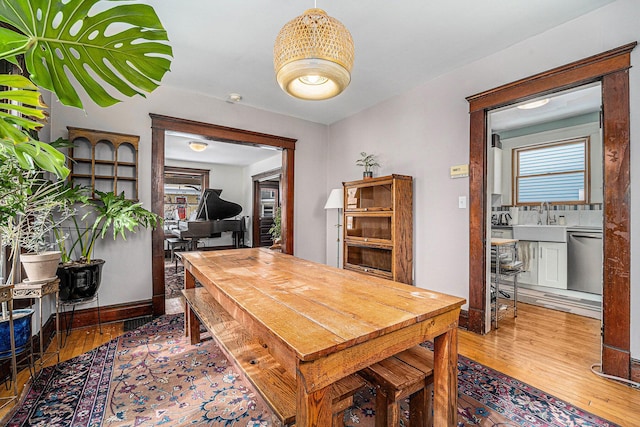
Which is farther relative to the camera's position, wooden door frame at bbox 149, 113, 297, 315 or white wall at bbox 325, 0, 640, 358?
wooden door frame at bbox 149, 113, 297, 315

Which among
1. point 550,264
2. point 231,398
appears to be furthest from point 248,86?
point 550,264

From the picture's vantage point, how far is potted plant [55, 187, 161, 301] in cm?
238

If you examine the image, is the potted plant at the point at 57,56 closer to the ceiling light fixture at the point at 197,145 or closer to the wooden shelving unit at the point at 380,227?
the wooden shelving unit at the point at 380,227

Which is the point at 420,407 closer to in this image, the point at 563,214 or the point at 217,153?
the point at 563,214

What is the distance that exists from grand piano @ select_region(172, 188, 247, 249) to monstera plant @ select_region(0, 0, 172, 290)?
18.8ft

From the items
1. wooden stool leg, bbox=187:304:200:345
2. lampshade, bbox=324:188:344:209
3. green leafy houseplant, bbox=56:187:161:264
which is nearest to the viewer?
wooden stool leg, bbox=187:304:200:345

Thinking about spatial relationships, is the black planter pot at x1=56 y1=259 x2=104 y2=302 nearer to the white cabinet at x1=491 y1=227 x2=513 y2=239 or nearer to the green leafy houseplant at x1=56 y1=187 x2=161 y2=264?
the green leafy houseplant at x1=56 y1=187 x2=161 y2=264

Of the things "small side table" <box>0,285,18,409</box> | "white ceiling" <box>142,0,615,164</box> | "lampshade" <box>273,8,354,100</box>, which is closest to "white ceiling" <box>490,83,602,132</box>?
"white ceiling" <box>142,0,615,164</box>

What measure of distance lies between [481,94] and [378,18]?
47.1 inches

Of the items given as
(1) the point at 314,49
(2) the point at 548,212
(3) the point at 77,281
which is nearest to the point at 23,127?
(1) the point at 314,49

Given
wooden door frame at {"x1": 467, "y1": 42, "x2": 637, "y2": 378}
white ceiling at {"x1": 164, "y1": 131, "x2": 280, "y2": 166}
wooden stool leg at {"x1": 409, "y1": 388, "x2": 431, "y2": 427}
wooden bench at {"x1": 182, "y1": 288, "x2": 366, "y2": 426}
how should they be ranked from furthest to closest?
white ceiling at {"x1": 164, "y1": 131, "x2": 280, "y2": 166}
wooden door frame at {"x1": 467, "y1": 42, "x2": 637, "y2": 378}
wooden stool leg at {"x1": 409, "y1": 388, "x2": 431, "y2": 427}
wooden bench at {"x1": 182, "y1": 288, "x2": 366, "y2": 426}

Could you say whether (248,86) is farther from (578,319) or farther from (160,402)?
(578,319)

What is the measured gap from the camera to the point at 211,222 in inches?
259

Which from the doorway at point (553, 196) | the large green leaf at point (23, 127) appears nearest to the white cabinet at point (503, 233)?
the doorway at point (553, 196)
